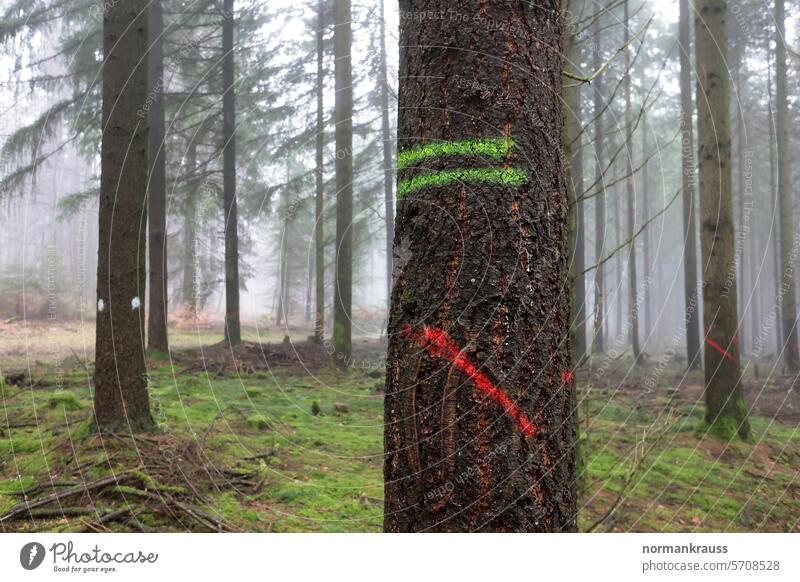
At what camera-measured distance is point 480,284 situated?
5.02ft

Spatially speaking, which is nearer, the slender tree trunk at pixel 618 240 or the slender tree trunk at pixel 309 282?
the slender tree trunk at pixel 618 240

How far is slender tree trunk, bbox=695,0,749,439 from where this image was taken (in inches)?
250

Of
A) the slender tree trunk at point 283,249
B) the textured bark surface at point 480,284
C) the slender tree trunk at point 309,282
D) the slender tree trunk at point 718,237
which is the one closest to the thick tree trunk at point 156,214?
the slender tree trunk at point 283,249

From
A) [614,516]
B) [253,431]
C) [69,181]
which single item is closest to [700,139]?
[614,516]

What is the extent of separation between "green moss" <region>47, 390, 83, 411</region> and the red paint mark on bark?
479 cm

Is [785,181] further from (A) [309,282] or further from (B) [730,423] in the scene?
(A) [309,282]

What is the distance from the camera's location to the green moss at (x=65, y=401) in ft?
16.5

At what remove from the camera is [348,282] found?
11.0 metres

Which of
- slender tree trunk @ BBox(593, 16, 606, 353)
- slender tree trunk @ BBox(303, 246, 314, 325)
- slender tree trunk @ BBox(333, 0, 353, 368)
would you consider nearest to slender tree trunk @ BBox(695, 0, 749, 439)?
slender tree trunk @ BBox(593, 16, 606, 353)

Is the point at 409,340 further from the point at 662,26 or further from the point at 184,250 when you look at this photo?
the point at 662,26

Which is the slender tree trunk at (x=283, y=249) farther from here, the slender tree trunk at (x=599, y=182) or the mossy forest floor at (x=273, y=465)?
the slender tree trunk at (x=599, y=182)

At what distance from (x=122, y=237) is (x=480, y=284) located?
12.7ft

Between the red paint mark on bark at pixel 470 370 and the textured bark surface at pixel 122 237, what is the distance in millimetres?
3577

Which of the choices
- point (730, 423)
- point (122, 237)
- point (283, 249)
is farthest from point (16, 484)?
point (730, 423)
